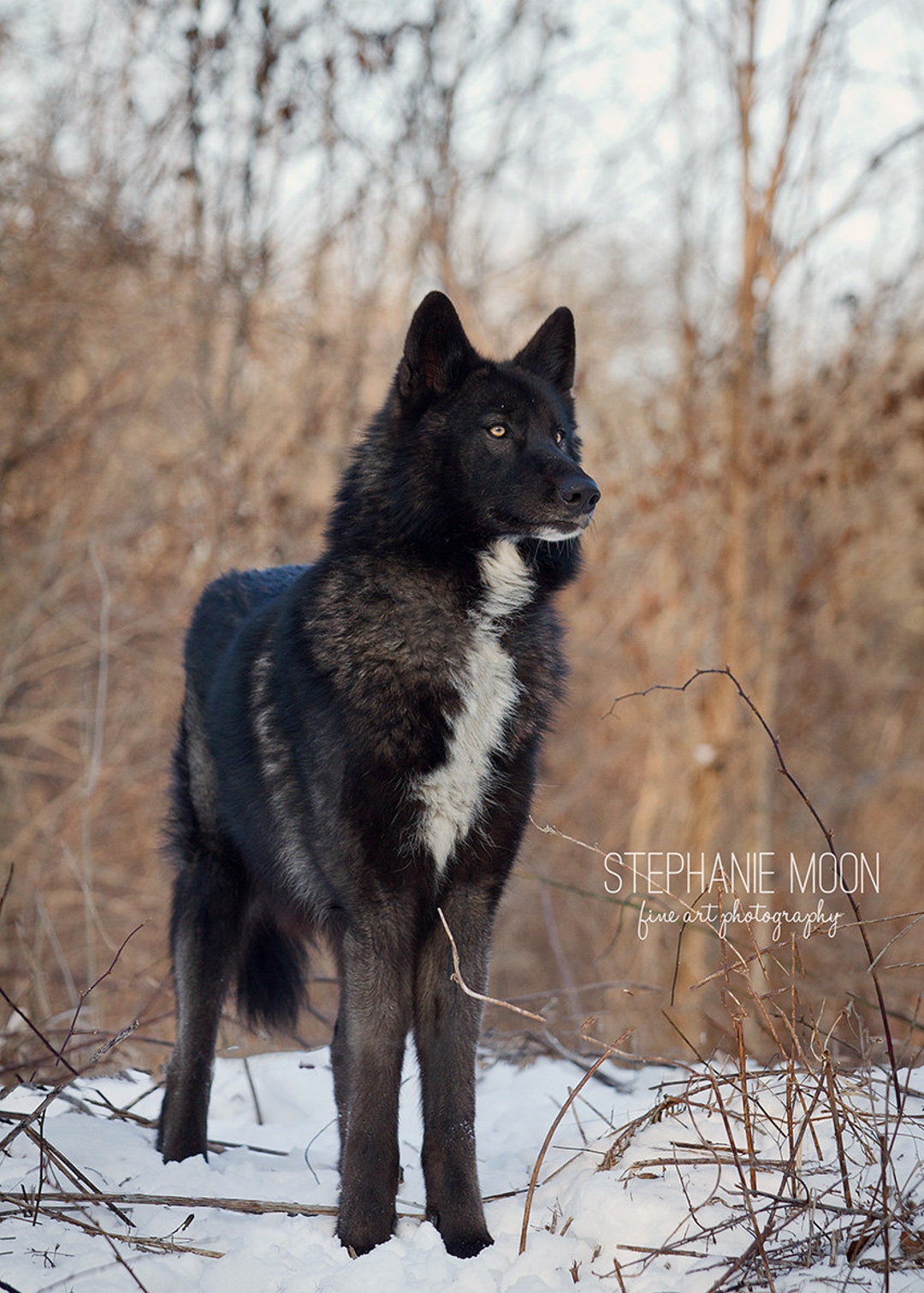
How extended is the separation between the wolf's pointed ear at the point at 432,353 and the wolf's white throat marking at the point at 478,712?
545 mm

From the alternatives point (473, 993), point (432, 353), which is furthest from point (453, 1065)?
point (432, 353)

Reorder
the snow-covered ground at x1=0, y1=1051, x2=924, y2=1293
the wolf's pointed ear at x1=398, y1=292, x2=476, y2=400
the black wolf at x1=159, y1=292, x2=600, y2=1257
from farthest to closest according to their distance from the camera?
the wolf's pointed ear at x1=398, y1=292, x2=476, y2=400 < the black wolf at x1=159, y1=292, x2=600, y2=1257 < the snow-covered ground at x1=0, y1=1051, x2=924, y2=1293

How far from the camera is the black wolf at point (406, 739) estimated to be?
2.86m

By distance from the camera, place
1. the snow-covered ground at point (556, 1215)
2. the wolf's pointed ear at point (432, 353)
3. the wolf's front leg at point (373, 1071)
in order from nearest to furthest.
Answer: the snow-covered ground at point (556, 1215) < the wolf's front leg at point (373, 1071) < the wolf's pointed ear at point (432, 353)

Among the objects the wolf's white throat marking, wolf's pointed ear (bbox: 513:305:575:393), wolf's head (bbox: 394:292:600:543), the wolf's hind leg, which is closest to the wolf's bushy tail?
the wolf's hind leg

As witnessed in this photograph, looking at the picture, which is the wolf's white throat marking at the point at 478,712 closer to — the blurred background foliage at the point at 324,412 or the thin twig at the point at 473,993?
the thin twig at the point at 473,993

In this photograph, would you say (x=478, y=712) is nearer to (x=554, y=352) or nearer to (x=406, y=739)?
(x=406, y=739)

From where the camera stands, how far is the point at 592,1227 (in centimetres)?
257

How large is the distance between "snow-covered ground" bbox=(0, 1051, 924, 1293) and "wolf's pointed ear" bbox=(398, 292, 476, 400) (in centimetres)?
210

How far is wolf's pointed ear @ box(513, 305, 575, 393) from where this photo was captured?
370cm

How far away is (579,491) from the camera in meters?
3.07

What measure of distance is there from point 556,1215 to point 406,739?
1.21m

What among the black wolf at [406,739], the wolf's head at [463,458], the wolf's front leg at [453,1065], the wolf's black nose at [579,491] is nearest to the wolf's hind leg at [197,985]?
the black wolf at [406,739]

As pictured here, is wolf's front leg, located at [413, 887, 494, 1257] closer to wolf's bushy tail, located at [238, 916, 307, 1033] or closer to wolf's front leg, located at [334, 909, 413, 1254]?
wolf's front leg, located at [334, 909, 413, 1254]
